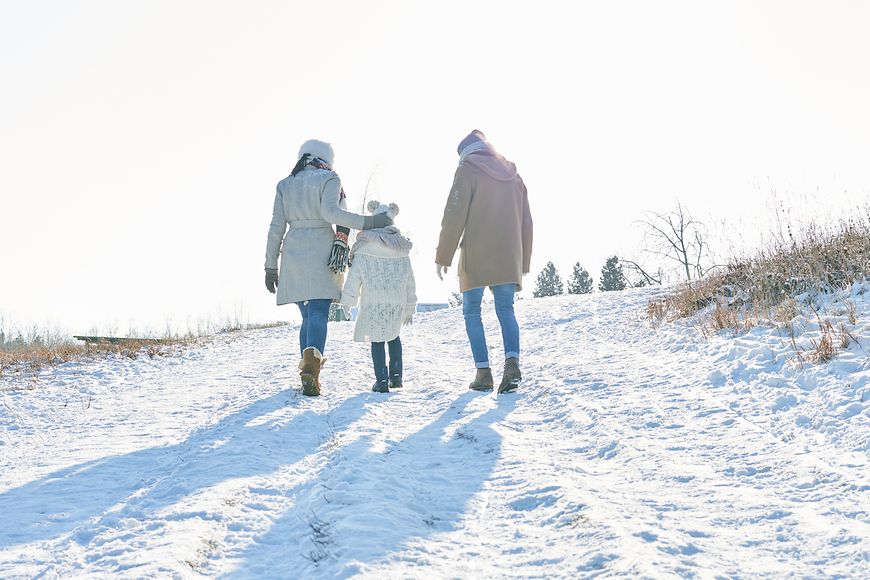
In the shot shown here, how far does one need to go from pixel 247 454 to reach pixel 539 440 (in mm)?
1661

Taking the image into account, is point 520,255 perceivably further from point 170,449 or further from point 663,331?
point 170,449

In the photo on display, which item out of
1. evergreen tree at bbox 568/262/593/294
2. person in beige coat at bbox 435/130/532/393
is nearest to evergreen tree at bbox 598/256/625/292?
evergreen tree at bbox 568/262/593/294

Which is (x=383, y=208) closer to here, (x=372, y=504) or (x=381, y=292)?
(x=381, y=292)

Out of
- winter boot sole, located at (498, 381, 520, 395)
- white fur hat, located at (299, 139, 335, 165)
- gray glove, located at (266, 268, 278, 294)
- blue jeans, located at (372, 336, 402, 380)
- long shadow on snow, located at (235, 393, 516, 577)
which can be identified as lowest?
long shadow on snow, located at (235, 393, 516, 577)

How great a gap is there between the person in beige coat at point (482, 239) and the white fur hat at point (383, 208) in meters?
0.49

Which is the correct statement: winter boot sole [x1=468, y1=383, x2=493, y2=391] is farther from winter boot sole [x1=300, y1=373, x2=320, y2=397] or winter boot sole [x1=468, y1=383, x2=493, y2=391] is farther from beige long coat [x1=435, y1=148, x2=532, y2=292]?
winter boot sole [x1=300, y1=373, x2=320, y2=397]

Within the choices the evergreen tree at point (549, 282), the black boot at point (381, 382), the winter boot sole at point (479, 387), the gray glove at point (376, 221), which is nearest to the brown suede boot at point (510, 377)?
the winter boot sole at point (479, 387)

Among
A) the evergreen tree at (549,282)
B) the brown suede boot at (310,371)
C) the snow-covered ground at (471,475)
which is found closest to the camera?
the snow-covered ground at (471,475)

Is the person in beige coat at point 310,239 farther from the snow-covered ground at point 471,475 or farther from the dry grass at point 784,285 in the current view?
the dry grass at point 784,285

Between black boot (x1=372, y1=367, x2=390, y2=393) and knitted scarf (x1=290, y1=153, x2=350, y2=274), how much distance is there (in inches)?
36.7

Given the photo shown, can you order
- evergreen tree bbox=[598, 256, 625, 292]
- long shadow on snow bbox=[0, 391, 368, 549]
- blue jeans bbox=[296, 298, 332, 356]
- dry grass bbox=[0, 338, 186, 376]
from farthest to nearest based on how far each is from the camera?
evergreen tree bbox=[598, 256, 625, 292]
dry grass bbox=[0, 338, 186, 376]
blue jeans bbox=[296, 298, 332, 356]
long shadow on snow bbox=[0, 391, 368, 549]

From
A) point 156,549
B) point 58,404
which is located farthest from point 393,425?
point 58,404

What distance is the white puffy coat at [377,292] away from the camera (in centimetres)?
566

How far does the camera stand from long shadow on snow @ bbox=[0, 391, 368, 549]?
2.77 m
